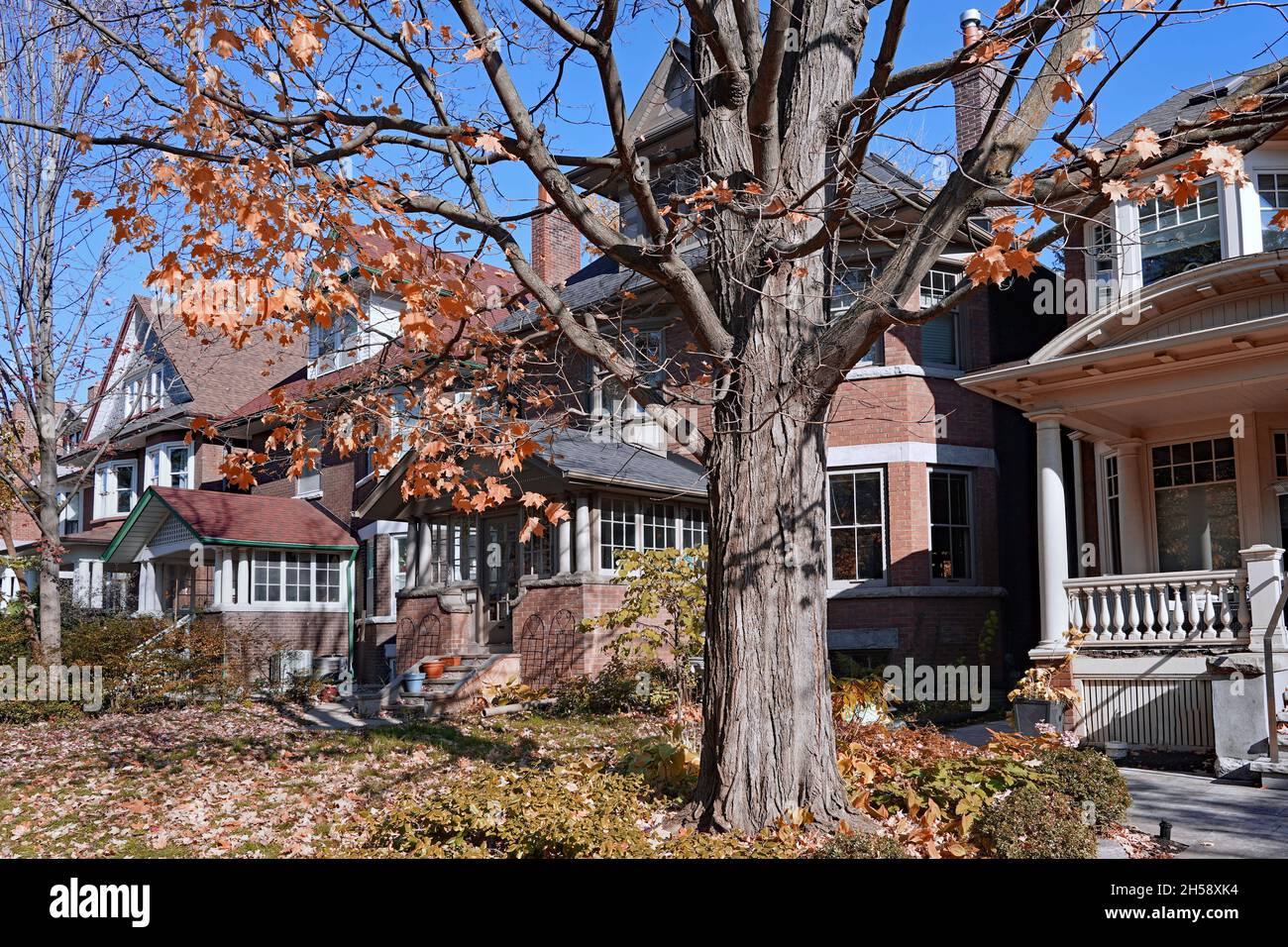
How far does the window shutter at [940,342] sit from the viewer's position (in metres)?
17.8

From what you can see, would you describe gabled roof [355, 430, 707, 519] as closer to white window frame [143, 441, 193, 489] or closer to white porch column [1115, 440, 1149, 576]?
white porch column [1115, 440, 1149, 576]

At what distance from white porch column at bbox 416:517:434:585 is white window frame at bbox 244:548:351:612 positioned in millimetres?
5225

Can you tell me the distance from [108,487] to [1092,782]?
3323 cm

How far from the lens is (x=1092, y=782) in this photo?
25.0 feet

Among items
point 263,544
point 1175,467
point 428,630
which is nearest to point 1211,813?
point 1175,467

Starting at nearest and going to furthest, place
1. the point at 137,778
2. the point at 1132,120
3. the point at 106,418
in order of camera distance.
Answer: the point at 137,778 → the point at 1132,120 → the point at 106,418

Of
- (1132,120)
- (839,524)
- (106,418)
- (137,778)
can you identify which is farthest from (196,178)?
(106,418)

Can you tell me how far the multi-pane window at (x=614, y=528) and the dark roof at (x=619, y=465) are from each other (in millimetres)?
579

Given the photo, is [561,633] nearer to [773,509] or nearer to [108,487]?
[773,509]

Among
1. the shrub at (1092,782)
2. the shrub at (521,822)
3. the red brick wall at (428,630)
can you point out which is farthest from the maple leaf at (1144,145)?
the red brick wall at (428,630)

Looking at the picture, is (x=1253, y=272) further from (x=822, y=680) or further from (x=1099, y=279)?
(x=822, y=680)
